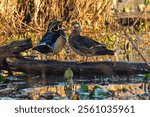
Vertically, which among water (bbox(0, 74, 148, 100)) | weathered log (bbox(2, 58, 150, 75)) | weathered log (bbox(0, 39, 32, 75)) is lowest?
water (bbox(0, 74, 148, 100))

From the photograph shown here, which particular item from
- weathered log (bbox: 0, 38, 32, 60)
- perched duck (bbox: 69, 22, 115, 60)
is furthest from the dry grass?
weathered log (bbox: 0, 38, 32, 60)

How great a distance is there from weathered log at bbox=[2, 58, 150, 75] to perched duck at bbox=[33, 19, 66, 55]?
208 mm

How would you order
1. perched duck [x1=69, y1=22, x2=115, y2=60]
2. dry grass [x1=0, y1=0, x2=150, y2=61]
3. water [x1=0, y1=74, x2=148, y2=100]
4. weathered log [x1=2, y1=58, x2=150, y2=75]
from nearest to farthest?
water [x1=0, y1=74, x2=148, y2=100] < weathered log [x1=2, y1=58, x2=150, y2=75] < perched duck [x1=69, y1=22, x2=115, y2=60] < dry grass [x1=0, y1=0, x2=150, y2=61]

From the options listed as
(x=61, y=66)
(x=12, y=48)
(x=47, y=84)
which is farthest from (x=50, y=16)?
(x=47, y=84)

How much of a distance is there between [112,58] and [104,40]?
1752 mm

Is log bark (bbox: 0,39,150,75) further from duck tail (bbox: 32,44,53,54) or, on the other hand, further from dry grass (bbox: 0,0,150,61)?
dry grass (bbox: 0,0,150,61)

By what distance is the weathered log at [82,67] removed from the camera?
20.5 feet

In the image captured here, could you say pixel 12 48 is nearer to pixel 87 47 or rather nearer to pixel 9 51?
pixel 9 51

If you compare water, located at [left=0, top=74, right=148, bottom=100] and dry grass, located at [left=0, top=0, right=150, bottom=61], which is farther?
dry grass, located at [left=0, top=0, right=150, bottom=61]

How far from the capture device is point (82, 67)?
6250mm

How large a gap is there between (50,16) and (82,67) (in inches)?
146

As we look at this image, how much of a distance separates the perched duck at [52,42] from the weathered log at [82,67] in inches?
8.2

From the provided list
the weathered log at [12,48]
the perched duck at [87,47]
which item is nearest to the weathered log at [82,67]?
the weathered log at [12,48]

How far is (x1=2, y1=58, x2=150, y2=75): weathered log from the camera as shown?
6.24m
